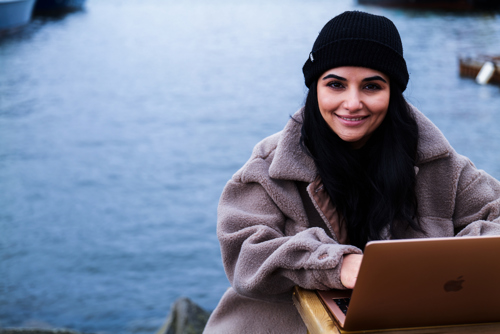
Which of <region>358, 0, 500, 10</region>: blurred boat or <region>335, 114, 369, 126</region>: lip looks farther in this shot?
<region>358, 0, 500, 10</region>: blurred boat

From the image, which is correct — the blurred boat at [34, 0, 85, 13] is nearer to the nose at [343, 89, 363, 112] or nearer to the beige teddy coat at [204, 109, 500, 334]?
the beige teddy coat at [204, 109, 500, 334]

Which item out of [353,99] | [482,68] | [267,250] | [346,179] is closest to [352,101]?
[353,99]

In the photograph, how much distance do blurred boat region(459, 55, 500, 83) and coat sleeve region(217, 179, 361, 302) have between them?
1464 cm

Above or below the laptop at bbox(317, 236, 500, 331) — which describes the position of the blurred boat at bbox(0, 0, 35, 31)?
below

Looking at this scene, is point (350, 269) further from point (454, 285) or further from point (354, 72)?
point (354, 72)

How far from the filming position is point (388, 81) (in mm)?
1482

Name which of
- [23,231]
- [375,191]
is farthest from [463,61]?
[375,191]

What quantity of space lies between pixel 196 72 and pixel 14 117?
318 inches

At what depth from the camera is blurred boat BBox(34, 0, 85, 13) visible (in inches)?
1396

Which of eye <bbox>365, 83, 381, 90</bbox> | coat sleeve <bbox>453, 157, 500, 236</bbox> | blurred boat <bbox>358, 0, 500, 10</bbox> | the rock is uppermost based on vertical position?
eye <bbox>365, 83, 381, 90</bbox>

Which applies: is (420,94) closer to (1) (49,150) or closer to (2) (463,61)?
(2) (463,61)

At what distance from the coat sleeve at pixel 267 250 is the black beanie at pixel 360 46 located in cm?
37

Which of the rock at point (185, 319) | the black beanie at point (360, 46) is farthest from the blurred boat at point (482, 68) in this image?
the black beanie at point (360, 46)

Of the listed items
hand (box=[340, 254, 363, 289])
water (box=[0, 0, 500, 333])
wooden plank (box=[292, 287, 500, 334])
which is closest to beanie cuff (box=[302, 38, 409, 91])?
hand (box=[340, 254, 363, 289])
